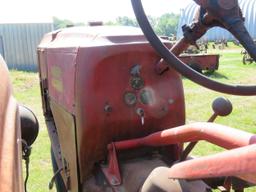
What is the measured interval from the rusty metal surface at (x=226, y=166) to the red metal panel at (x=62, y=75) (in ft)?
3.09

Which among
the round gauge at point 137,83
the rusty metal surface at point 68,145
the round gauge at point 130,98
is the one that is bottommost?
the rusty metal surface at point 68,145

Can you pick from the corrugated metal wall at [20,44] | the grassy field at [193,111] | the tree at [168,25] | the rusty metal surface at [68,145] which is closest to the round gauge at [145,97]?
the rusty metal surface at [68,145]

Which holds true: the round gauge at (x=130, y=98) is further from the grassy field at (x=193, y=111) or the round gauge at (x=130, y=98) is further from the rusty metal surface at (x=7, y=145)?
the grassy field at (x=193, y=111)

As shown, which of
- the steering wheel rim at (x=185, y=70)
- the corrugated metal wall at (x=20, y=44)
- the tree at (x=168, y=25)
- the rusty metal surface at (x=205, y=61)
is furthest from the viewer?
the tree at (x=168, y=25)

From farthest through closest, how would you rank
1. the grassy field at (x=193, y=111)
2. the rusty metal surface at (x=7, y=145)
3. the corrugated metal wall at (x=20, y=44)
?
the corrugated metal wall at (x=20, y=44), the grassy field at (x=193, y=111), the rusty metal surface at (x=7, y=145)

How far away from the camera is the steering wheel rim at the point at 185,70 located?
1590 mm

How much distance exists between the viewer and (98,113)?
224 cm

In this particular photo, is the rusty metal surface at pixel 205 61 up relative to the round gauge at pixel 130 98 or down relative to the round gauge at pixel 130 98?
down

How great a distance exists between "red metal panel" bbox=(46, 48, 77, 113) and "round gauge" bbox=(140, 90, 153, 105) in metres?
0.38

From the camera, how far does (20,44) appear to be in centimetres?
1467

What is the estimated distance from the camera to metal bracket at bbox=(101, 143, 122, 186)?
2215mm

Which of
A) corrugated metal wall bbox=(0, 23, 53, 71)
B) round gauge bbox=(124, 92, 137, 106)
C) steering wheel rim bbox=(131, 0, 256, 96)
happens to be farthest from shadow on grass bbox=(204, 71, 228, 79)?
steering wheel rim bbox=(131, 0, 256, 96)

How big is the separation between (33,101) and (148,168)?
6.64m

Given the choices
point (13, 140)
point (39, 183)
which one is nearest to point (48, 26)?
point (39, 183)
